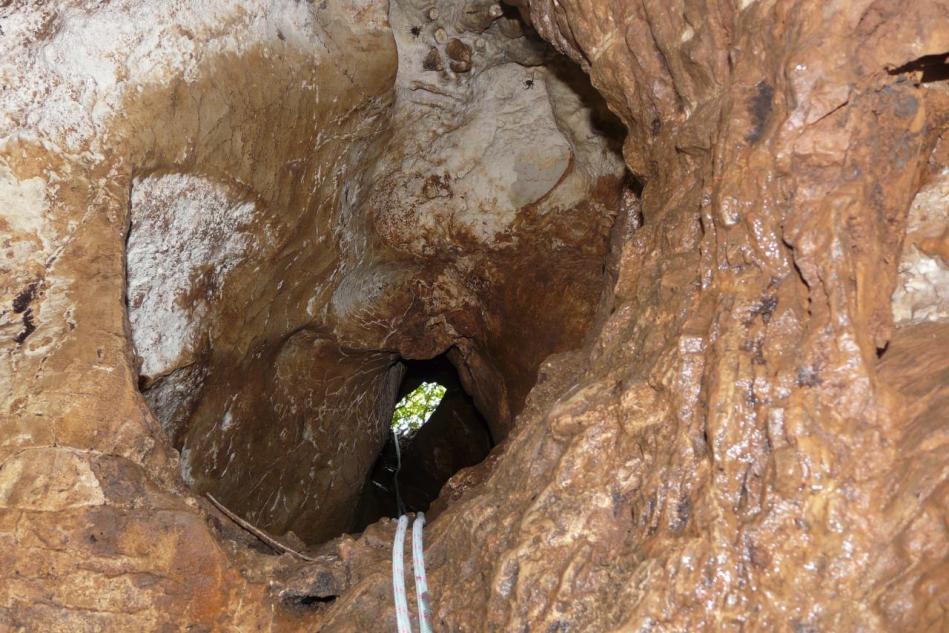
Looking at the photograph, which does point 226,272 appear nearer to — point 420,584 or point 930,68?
point 420,584

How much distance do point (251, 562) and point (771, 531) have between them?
159 centimetres

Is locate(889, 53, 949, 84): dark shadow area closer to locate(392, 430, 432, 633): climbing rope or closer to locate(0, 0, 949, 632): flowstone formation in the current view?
locate(0, 0, 949, 632): flowstone formation

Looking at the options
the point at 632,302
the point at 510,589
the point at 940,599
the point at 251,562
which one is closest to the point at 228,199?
the point at 251,562

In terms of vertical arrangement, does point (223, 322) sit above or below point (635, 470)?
above

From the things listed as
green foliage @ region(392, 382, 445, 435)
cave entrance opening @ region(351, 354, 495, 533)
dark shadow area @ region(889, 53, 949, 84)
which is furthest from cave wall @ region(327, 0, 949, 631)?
green foliage @ region(392, 382, 445, 435)

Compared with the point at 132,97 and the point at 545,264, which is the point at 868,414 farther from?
the point at 545,264

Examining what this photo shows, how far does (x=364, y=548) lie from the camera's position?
8.09ft

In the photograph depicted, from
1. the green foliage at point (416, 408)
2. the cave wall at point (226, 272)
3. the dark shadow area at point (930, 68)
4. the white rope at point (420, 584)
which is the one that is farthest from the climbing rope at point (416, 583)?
the green foliage at point (416, 408)

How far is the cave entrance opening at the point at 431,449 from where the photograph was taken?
21.4ft

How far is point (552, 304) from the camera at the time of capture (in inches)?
161

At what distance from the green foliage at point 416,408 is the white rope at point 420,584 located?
5639 mm

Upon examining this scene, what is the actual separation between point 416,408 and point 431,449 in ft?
4.16

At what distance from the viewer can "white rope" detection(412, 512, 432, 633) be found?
6.56 feet

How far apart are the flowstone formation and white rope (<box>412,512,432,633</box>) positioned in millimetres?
35
